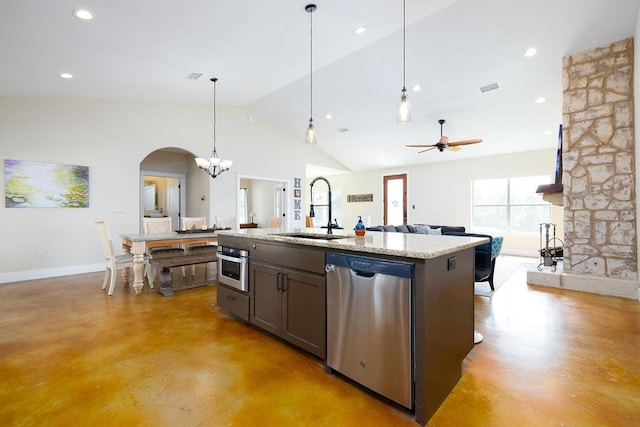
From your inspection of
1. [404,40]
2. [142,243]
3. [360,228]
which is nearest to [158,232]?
[142,243]

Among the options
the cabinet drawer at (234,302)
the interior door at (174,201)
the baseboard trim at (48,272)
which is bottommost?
the baseboard trim at (48,272)

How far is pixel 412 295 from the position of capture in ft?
4.93

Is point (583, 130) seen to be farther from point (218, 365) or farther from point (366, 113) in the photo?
point (218, 365)

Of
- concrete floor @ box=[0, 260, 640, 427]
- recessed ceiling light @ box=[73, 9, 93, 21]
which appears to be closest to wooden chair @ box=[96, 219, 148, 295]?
concrete floor @ box=[0, 260, 640, 427]

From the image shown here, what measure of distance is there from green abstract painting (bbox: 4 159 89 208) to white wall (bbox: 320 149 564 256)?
6.45m

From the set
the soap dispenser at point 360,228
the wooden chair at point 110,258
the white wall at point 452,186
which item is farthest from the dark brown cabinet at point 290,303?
the white wall at point 452,186

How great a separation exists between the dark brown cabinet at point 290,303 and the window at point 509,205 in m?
6.98

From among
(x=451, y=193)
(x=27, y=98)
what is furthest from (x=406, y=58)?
(x=27, y=98)

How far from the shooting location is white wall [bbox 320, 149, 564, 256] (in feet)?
23.0

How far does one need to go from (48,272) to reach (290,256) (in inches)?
194

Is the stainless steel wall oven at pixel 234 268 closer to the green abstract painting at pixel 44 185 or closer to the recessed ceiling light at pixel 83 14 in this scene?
the recessed ceiling light at pixel 83 14

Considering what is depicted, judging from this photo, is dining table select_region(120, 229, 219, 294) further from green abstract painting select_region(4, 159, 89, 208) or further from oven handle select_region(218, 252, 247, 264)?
green abstract painting select_region(4, 159, 89, 208)

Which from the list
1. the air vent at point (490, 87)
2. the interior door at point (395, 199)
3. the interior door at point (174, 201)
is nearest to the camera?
the air vent at point (490, 87)

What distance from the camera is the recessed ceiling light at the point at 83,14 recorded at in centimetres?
264
